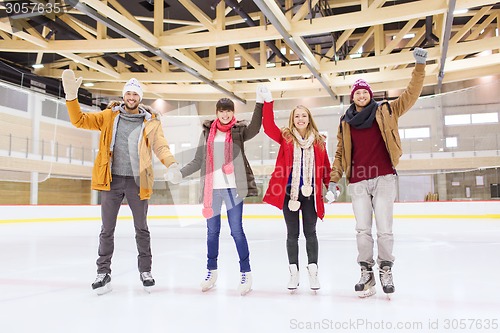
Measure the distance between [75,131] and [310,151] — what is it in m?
10.2

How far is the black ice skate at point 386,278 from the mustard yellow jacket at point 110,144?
4.73 ft

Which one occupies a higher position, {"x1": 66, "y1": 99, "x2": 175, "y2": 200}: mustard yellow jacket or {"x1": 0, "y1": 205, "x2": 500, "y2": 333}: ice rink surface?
{"x1": 66, "y1": 99, "x2": 175, "y2": 200}: mustard yellow jacket

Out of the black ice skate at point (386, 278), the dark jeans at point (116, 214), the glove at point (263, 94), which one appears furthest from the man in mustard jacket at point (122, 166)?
the black ice skate at point (386, 278)

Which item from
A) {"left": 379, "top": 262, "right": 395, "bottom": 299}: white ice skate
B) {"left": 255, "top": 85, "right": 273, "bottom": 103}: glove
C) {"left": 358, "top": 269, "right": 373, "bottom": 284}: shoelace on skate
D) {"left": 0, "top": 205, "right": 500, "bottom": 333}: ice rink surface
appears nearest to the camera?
{"left": 0, "top": 205, "right": 500, "bottom": 333}: ice rink surface

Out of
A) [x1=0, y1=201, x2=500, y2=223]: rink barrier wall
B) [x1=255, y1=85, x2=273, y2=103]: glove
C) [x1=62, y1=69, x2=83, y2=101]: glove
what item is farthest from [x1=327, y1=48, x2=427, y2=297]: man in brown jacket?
[x1=0, y1=201, x2=500, y2=223]: rink barrier wall

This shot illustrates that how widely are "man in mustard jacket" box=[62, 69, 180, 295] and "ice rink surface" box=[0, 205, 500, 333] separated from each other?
0.26m

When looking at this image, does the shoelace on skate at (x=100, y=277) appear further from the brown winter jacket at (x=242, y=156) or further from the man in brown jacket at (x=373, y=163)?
the man in brown jacket at (x=373, y=163)

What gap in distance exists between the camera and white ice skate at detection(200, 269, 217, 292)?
2.58m

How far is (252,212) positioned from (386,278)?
734 cm

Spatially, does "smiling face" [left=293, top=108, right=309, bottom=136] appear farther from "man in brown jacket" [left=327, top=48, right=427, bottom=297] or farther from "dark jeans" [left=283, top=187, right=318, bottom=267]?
"dark jeans" [left=283, top=187, right=318, bottom=267]

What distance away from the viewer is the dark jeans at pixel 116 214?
8.47 ft

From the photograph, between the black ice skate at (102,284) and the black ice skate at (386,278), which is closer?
the black ice skate at (386,278)

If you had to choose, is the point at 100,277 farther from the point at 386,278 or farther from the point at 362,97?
the point at 362,97

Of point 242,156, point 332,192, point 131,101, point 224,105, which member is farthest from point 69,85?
point 332,192
